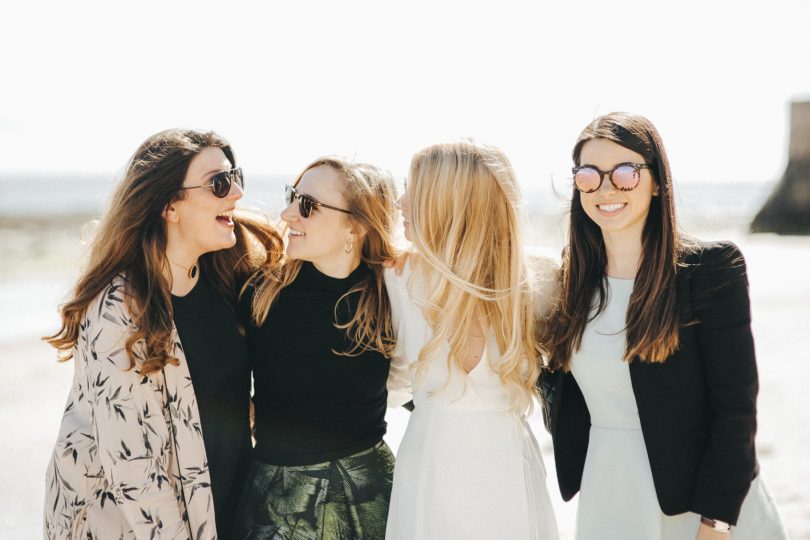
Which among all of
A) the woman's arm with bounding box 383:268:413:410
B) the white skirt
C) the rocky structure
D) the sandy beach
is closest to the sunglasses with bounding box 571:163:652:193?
the woman's arm with bounding box 383:268:413:410

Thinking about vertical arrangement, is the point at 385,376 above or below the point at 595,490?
above

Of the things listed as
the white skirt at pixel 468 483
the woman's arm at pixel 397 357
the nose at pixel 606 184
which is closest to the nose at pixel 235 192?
the woman's arm at pixel 397 357

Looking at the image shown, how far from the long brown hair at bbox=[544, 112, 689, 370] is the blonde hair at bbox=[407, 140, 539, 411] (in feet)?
0.53

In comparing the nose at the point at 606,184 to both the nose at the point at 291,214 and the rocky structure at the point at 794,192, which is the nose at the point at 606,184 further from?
the rocky structure at the point at 794,192

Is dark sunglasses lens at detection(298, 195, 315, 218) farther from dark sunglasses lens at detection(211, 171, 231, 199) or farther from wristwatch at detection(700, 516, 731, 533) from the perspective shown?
wristwatch at detection(700, 516, 731, 533)

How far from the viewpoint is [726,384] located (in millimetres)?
2562

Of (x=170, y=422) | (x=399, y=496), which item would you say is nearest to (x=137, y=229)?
(x=170, y=422)

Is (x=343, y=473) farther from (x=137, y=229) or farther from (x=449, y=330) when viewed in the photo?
(x=137, y=229)

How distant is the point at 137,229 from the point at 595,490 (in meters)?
2.22

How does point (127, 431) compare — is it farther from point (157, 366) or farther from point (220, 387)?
point (220, 387)

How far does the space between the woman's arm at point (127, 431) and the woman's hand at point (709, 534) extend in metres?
1.98

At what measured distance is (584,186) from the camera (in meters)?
2.85

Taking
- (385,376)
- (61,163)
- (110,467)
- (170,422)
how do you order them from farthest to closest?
(61,163) < (385,376) < (170,422) < (110,467)

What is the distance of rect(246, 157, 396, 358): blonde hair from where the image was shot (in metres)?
3.19
